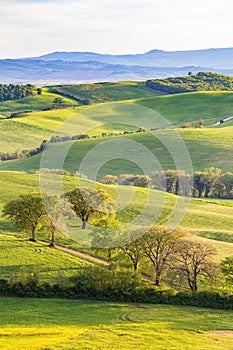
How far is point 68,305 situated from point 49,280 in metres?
5.32

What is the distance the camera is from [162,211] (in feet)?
255

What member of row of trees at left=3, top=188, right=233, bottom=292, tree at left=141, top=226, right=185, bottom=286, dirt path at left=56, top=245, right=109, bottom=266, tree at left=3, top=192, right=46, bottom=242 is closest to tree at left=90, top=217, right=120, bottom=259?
row of trees at left=3, top=188, right=233, bottom=292

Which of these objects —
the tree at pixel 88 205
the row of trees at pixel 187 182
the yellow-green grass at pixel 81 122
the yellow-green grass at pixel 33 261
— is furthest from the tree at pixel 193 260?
the yellow-green grass at pixel 81 122

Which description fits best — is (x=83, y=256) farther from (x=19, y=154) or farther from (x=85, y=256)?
(x=19, y=154)

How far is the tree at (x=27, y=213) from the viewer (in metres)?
61.5

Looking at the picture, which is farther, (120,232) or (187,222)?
(187,222)

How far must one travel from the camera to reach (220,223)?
7675 centimetres

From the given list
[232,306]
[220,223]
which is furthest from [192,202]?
[232,306]

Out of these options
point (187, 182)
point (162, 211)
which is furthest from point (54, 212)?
point (187, 182)

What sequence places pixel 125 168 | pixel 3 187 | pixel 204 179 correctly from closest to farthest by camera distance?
pixel 3 187, pixel 204 179, pixel 125 168

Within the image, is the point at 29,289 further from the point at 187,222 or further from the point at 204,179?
the point at 204,179

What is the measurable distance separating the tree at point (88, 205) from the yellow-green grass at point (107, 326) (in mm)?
20280

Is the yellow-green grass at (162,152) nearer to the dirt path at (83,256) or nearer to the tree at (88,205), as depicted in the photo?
the tree at (88,205)

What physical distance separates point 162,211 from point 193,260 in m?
26.4
